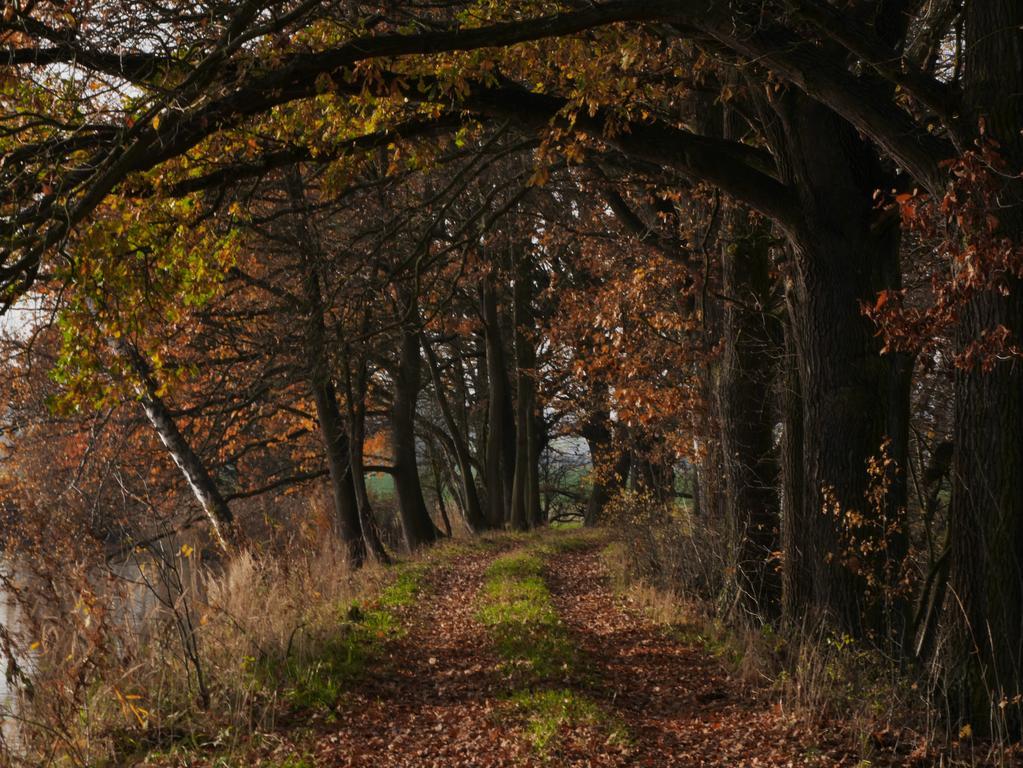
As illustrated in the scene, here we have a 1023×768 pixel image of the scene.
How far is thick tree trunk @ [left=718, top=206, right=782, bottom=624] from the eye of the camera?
9.95 metres

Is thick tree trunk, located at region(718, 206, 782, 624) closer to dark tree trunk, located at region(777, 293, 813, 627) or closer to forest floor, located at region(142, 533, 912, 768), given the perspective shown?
forest floor, located at region(142, 533, 912, 768)

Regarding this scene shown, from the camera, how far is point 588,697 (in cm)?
745

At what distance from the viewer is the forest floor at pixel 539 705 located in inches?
243

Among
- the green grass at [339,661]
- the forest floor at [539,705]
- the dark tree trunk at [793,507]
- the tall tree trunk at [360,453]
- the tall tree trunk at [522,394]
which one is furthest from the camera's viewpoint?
the tall tree trunk at [522,394]

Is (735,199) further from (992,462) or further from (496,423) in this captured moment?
(496,423)

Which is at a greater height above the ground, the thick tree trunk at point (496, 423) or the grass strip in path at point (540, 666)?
the thick tree trunk at point (496, 423)

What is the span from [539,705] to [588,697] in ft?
1.78

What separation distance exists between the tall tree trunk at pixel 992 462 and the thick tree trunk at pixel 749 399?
3790 millimetres

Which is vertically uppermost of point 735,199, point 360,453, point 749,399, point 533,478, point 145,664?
point 735,199

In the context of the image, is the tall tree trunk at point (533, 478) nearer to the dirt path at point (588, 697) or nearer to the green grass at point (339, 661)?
the green grass at point (339, 661)

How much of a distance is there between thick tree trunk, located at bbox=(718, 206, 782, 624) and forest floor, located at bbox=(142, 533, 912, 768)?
4.13 feet

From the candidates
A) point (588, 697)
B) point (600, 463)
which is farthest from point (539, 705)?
point (600, 463)

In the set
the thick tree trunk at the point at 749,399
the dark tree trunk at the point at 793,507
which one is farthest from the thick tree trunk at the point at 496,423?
the dark tree trunk at the point at 793,507

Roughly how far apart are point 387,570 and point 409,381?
610 centimetres
